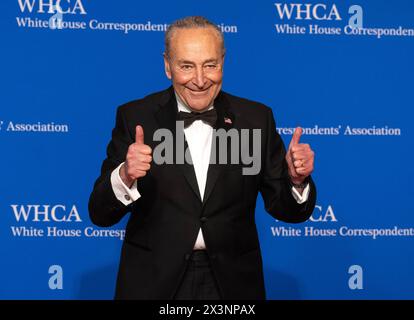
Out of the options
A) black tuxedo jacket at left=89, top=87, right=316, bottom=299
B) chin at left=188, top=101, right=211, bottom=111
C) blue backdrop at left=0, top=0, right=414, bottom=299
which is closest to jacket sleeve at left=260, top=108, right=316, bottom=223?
black tuxedo jacket at left=89, top=87, right=316, bottom=299

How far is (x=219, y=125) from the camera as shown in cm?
254

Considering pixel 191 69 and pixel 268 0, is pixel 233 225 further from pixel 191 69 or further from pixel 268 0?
pixel 268 0

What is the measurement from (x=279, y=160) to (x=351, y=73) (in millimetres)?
1556

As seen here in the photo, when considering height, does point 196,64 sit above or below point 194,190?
A: above

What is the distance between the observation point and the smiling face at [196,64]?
2432 millimetres

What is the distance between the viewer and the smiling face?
2.43 meters

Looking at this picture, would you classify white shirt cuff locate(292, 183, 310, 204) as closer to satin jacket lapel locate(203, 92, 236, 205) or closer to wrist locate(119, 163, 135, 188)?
satin jacket lapel locate(203, 92, 236, 205)

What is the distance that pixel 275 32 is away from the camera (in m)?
3.93

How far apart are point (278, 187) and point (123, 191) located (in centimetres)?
58

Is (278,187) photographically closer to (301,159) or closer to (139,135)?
(301,159)

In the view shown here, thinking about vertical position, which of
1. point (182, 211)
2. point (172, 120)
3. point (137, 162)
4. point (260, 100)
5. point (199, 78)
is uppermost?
point (260, 100)

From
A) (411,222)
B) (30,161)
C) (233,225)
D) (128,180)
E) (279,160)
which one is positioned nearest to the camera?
(128,180)

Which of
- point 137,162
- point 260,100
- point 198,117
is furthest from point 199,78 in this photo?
point 260,100
